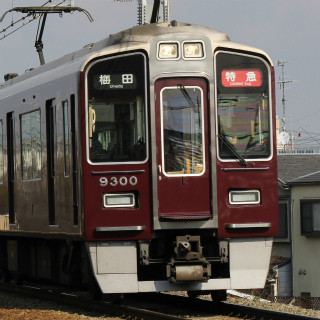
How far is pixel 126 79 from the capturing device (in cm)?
1251

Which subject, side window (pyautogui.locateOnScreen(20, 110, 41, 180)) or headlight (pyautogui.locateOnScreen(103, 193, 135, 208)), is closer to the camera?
headlight (pyautogui.locateOnScreen(103, 193, 135, 208))

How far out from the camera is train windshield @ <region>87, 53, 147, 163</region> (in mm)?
12414

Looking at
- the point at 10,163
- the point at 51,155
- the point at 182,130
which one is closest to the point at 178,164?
the point at 182,130

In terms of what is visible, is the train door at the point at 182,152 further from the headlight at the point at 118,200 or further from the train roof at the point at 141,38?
the train roof at the point at 141,38

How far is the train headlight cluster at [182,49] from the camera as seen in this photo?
12.6 metres

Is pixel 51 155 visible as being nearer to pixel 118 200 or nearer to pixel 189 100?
pixel 118 200

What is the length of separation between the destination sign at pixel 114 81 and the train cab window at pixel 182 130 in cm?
38

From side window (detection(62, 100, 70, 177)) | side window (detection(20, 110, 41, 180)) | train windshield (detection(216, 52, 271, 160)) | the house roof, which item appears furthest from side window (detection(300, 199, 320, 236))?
train windshield (detection(216, 52, 271, 160))

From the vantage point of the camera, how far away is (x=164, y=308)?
13.5 m

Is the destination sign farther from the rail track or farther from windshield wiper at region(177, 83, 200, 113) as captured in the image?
the rail track

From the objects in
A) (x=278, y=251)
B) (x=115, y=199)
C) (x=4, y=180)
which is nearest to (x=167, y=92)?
(x=115, y=199)

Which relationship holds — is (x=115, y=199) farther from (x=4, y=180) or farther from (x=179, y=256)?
(x=4, y=180)

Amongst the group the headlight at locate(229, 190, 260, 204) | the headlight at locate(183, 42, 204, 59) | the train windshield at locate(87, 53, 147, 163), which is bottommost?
the headlight at locate(229, 190, 260, 204)

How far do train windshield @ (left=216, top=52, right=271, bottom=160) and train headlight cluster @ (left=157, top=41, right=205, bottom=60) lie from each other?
0.24 m
